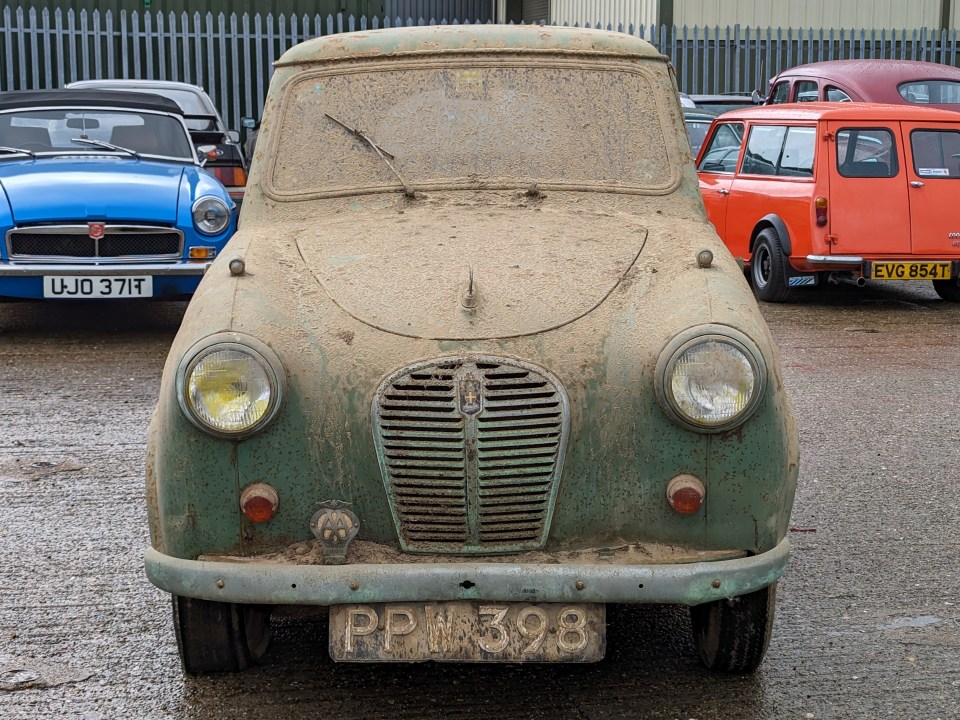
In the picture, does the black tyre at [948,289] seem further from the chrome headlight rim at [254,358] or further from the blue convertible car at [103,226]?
the chrome headlight rim at [254,358]

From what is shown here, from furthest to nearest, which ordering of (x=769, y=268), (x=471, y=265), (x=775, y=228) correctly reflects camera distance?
(x=769, y=268)
(x=775, y=228)
(x=471, y=265)

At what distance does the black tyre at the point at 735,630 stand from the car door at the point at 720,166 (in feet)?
28.2

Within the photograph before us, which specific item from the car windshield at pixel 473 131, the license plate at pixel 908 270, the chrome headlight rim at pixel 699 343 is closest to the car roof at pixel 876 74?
the license plate at pixel 908 270

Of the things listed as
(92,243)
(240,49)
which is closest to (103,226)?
(92,243)

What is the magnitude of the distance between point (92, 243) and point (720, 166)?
6249 millimetres

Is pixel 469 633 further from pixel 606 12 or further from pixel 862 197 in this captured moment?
pixel 606 12

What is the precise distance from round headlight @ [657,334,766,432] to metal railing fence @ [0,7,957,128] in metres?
18.8

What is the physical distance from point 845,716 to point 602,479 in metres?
1.00

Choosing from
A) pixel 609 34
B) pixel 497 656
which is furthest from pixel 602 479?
pixel 609 34

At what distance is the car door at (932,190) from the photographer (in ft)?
35.3

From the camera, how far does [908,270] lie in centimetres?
1073

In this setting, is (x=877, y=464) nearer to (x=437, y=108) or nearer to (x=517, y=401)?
(x=437, y=108)

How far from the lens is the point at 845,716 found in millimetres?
3670

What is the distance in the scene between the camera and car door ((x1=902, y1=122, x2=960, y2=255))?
10758 mm
